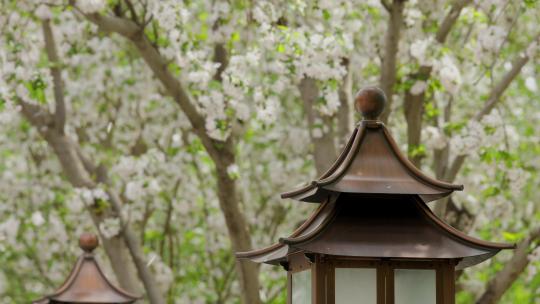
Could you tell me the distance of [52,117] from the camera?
10016 mm

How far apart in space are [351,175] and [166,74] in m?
5.34

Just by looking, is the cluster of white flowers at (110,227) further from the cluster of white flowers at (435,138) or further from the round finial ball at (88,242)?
the cluster of white flowers at (435,138)

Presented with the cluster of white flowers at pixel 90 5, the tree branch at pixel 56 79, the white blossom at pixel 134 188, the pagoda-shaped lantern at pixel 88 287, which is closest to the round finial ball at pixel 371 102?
the pagoda-shaped lantern at pixel 88 287

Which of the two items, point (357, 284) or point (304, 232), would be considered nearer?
point (357, 284)

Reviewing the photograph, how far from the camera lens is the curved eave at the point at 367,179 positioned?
12.6 ft

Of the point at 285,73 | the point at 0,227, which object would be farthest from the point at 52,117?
the point at 0,227

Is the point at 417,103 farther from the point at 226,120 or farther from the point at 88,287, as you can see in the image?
the point at 88,287

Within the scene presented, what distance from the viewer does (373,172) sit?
3.94m

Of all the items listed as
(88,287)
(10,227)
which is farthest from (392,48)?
(10,227)

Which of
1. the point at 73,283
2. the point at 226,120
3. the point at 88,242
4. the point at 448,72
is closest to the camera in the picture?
the point at 73,283

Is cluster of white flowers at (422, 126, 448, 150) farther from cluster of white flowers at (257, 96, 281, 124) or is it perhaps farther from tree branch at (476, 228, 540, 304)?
cluster of white flowers at (257, 96, 281, 124)

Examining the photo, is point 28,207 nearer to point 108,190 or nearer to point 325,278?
point 108,190

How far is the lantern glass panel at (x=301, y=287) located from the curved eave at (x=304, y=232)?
0.35 ft

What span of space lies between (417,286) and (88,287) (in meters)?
3.91
